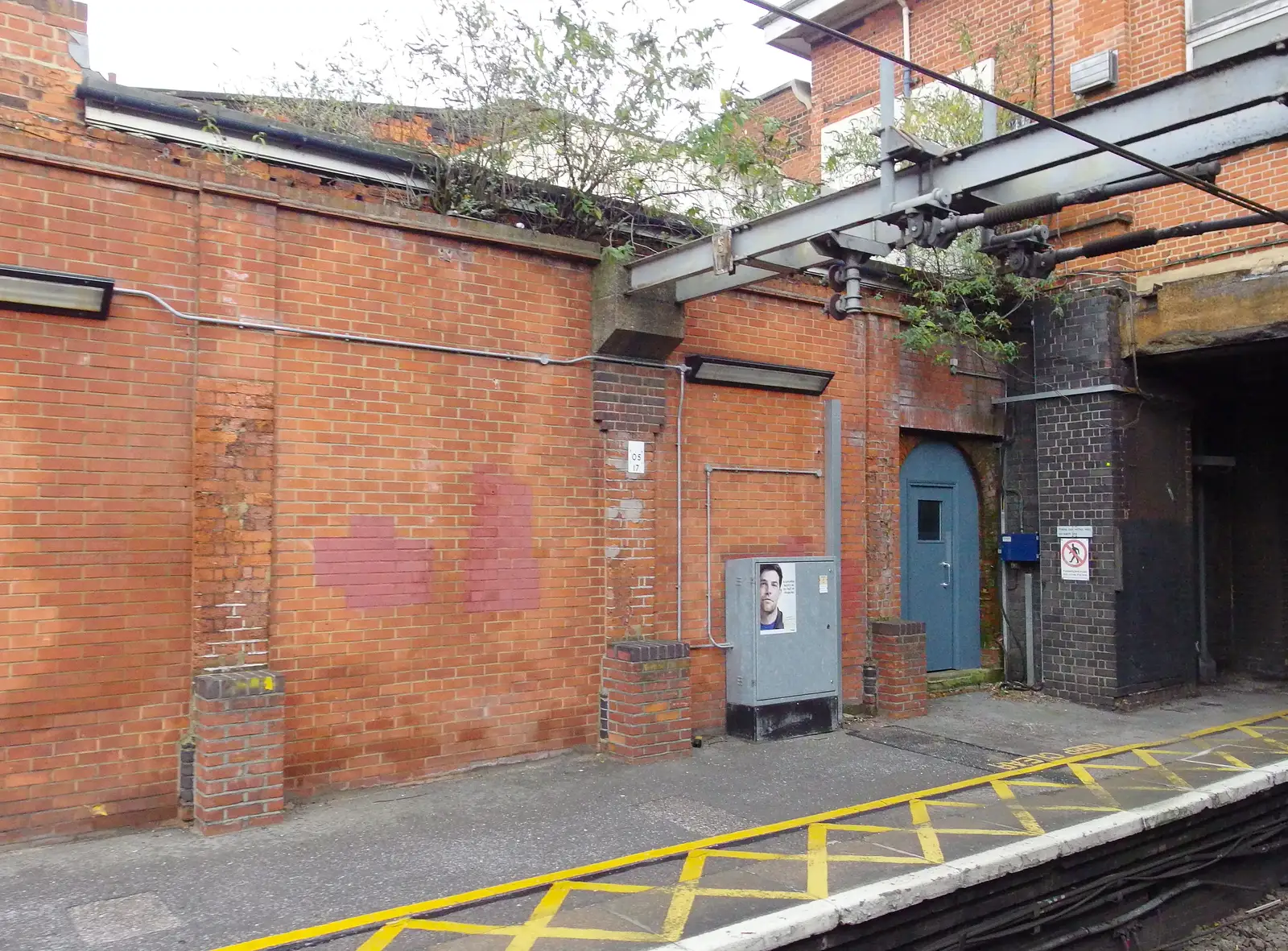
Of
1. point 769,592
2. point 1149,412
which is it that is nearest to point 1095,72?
point 1149,412

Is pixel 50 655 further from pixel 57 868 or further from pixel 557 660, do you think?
pixel 557 660

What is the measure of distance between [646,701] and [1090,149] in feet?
16.0

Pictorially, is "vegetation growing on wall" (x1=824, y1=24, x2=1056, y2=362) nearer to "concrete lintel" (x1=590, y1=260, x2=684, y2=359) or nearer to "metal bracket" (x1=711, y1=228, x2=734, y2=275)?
"concrete lintel" (x1=590, y1=260, x2=684, y2=359)

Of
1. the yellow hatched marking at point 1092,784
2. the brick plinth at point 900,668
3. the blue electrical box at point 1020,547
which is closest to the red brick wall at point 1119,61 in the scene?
the blue electrical box at point 1020,547

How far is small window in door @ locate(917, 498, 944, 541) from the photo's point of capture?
10531 mm

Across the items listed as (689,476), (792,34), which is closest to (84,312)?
(689,476)

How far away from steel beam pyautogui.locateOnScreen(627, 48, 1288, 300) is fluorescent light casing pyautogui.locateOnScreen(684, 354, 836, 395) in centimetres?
148

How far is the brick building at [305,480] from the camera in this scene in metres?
5.59

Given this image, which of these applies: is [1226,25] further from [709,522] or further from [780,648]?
[780,648]

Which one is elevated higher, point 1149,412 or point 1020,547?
point 1149,412

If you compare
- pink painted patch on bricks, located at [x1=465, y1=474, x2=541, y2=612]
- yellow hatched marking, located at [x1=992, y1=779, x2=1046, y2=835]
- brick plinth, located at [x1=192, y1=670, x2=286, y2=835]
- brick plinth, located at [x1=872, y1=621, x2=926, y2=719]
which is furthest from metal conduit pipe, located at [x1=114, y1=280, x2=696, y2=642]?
yellow hatched marking, located at [x1=992, y1=779, x2=1046, y2=835]

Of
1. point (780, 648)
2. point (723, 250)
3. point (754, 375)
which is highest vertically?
point (723, 250)

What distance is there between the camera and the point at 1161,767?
25.0 ft

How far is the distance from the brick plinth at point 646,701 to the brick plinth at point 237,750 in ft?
8.66
